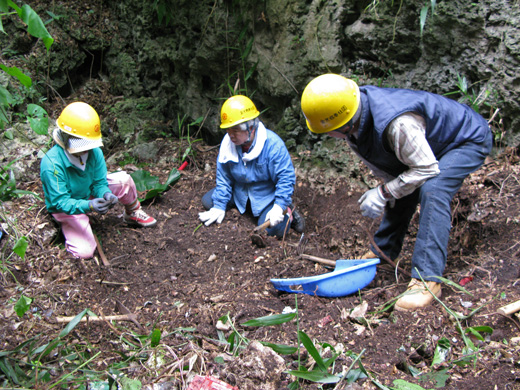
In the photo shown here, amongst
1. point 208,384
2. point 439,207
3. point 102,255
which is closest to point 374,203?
point 439,207

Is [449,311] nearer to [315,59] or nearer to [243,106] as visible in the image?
[243,106]

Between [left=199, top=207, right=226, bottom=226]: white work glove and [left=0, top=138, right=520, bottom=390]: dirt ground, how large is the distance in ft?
0.20

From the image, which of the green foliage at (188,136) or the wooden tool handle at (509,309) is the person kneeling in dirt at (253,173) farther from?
the wooden tool handle at (509,309)

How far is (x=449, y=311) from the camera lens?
2.17 m

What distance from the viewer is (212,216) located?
378 centimetres

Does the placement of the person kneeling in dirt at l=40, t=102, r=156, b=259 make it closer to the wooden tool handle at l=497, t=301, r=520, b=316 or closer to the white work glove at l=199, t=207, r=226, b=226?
the white work glove at l=199, t=207, r=226, b=226

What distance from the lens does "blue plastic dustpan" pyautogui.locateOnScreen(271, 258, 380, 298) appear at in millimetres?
2471

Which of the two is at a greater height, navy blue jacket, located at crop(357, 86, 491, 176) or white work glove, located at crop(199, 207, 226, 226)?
navy blue jacket, located at crop(357, 86, 491, 176)

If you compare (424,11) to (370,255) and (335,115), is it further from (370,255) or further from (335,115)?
(370,255)

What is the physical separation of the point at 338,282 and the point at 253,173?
147 centimetres

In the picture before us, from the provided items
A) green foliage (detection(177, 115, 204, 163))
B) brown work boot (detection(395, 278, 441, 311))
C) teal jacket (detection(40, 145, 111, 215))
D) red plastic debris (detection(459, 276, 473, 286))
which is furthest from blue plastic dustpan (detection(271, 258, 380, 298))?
green foliage (detection(177, 115, 204, 163))

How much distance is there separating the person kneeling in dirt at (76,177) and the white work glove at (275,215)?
1.23 metres

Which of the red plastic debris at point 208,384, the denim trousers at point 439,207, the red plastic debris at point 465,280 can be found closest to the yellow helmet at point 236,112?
the denim trousers at point 439,207

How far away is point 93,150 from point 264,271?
167 cm
